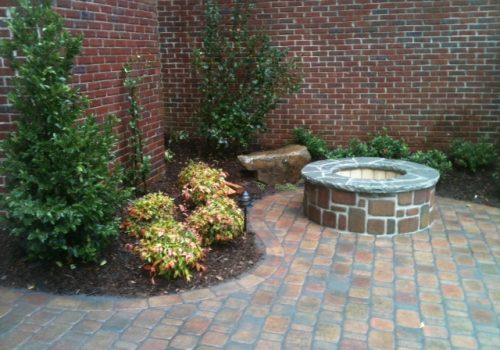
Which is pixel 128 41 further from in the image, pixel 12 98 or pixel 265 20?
pixel 265 20

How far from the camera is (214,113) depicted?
7.06 meters

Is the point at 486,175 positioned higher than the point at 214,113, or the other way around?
the point at 214,113

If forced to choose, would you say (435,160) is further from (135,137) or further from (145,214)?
(145,214)

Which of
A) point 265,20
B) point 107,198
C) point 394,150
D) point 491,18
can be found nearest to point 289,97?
point 265,20

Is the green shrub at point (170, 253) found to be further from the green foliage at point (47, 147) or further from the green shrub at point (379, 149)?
the green shrub at point (379, 149)

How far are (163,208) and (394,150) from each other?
3.76m

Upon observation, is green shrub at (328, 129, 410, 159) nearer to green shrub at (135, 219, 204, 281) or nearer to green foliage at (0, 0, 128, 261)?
green shrub at (135, 219, 204, 281)

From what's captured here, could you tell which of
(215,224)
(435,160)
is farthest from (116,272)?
(435,160)

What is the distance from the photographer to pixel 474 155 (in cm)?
661

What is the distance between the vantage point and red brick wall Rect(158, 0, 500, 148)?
22.2 ft

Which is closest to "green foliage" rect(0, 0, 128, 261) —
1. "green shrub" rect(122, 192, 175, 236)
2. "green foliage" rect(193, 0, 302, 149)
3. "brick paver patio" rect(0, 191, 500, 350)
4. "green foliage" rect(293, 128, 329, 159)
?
"brick paver patio" rect(0, 191, 500, 350)

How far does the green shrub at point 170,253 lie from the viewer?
358cm

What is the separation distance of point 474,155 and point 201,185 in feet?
12.7

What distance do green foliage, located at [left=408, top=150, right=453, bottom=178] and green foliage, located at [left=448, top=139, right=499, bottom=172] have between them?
0.16m
